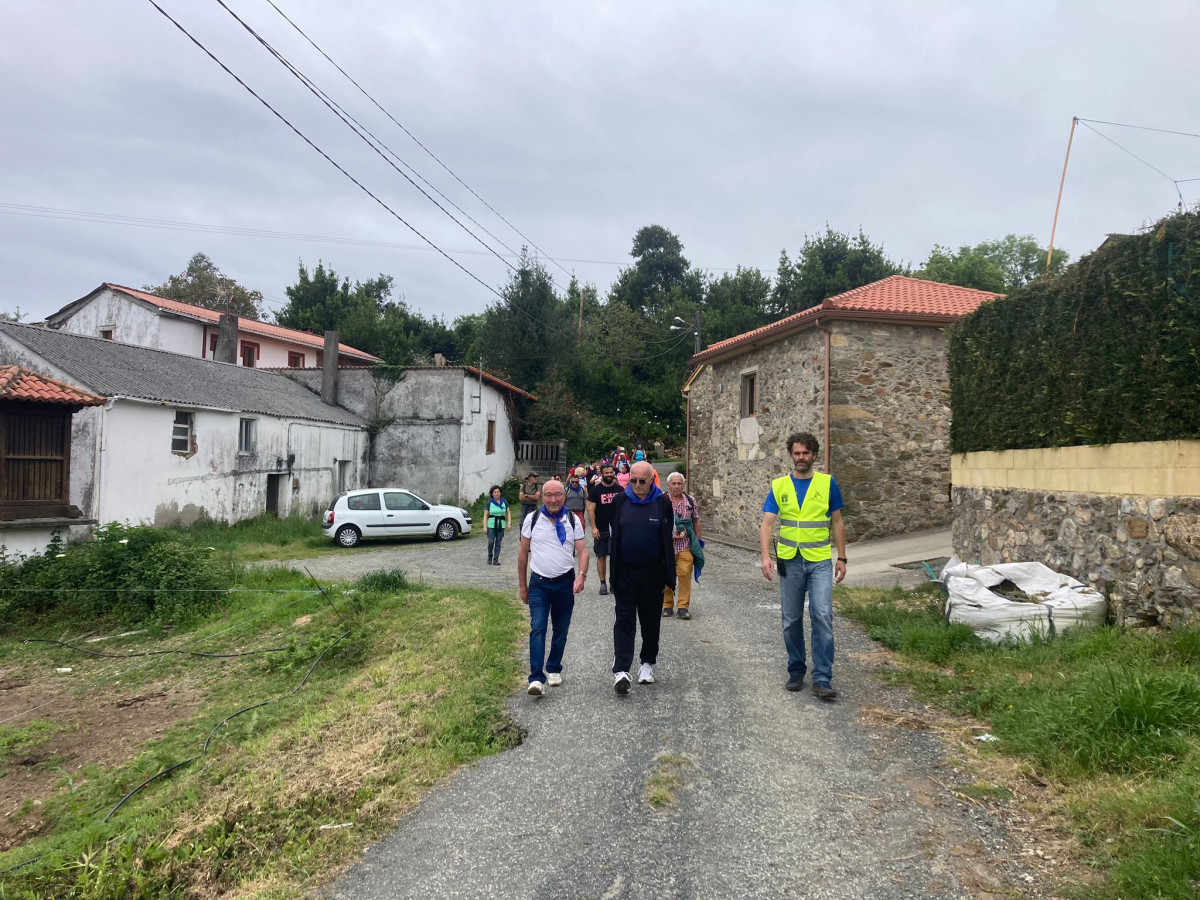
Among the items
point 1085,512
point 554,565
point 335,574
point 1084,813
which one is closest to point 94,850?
point 554,565

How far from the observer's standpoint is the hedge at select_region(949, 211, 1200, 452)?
5824 millimetres

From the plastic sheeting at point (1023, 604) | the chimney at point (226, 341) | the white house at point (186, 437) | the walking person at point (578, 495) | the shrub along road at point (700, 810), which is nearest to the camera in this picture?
the shrub along road at point (700, 810)

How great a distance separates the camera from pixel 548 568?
5781 millimetres

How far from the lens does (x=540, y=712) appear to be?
5.50m

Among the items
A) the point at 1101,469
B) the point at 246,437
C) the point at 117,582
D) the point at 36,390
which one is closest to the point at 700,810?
the point at 1101,469

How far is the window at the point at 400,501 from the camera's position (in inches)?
767

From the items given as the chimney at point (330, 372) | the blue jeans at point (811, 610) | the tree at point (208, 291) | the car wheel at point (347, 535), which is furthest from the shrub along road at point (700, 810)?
the tree at point (208, 291)

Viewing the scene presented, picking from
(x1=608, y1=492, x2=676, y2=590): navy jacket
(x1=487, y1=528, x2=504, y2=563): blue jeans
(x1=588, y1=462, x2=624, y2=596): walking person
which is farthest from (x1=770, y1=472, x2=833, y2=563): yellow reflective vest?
(x1=487, y1=528, x2=504, y2=563): blue jeans

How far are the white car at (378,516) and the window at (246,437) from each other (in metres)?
4.06

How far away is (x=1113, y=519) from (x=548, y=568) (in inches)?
187

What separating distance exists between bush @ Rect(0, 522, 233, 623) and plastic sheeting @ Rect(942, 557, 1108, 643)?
10.7 metres

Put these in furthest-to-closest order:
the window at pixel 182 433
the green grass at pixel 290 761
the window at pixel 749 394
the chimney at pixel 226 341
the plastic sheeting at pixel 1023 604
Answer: the chimney at pixel 226 341
the window at pixel 182 433
the window at pixel 749 394
the plastic sheeting at pixel 1023 604
the green grass at pixel 290 761

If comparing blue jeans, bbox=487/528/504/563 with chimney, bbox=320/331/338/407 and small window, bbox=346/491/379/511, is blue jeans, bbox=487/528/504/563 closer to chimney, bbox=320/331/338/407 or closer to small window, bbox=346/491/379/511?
small window, bbox=346/491/379/511

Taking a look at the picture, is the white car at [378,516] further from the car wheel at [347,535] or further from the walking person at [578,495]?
the walking person at [578,495]
